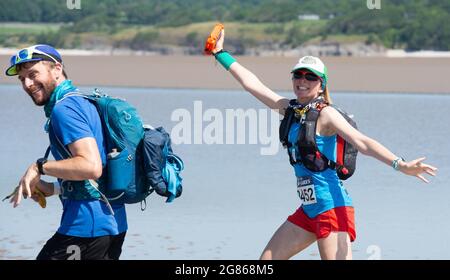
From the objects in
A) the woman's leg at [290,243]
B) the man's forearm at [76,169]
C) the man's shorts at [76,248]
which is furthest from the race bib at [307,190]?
the man's forearm at [76,169]

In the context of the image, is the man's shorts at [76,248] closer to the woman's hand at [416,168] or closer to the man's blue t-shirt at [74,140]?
the man's blue t-shirt at [74,140]

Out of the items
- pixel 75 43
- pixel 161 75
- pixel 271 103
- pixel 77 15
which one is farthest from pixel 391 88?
pixel 77 15

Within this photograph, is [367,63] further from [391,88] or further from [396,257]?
[396,257]

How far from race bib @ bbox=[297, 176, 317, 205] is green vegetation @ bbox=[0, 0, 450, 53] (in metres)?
43.3

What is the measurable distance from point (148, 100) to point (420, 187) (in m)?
12.1

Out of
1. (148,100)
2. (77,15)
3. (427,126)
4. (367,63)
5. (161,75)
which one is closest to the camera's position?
(427,126)

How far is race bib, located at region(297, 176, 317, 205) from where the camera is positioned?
6.35 m

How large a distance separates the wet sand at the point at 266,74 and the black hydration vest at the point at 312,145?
21714 mm

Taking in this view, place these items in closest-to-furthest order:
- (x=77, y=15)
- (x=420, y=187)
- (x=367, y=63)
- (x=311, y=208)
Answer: (x=311, y=208)
(x=420, y=187)
(x=367, y=63)
(x=77, y=15)

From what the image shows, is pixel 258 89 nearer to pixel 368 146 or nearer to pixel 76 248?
pixel 368 146

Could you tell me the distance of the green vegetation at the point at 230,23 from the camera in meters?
52.9

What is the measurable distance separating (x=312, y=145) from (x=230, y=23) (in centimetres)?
5828

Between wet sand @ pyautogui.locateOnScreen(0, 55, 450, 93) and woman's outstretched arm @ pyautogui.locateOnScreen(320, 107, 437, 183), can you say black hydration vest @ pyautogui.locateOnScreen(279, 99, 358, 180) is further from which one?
wet sand @ pyautogui.locateOnScreen(0, 55, 450, 93)
